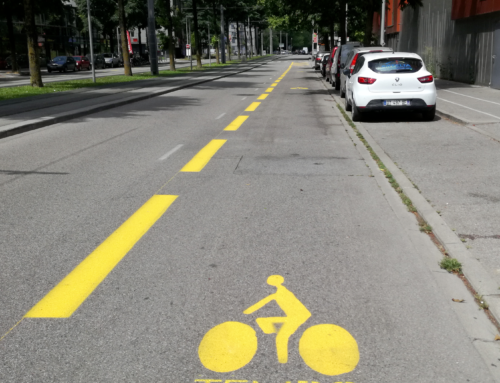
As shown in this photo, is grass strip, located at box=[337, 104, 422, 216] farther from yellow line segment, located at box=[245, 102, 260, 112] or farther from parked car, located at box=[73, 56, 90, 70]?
parked car, located at box=[73, 56, 90, 70]

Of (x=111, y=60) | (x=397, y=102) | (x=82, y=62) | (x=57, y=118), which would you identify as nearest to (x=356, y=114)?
(x=397, y=102)

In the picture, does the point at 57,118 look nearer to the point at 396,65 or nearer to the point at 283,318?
the point at 396,65

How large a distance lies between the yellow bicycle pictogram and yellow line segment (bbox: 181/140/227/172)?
505 cm

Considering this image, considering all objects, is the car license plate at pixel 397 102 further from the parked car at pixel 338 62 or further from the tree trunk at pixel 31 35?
the tree trunk at pixel 31 35

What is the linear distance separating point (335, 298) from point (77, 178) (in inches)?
198

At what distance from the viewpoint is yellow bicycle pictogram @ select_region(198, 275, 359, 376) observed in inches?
125

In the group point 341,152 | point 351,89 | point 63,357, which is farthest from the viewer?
point 351,89

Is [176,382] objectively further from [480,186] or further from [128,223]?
[480,186]

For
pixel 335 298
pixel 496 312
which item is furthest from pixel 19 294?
pixel 496 312

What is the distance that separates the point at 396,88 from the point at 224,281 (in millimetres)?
10605

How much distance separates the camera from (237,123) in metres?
14.5

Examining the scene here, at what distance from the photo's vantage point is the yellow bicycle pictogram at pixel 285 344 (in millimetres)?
3176

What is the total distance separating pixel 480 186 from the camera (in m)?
7.16

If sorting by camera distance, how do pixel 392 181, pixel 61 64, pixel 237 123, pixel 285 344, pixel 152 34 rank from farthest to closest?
pixel 61 64 → pixel 152 34 → pixel 237 123 → pixel 392 181 → pixel 285 344
